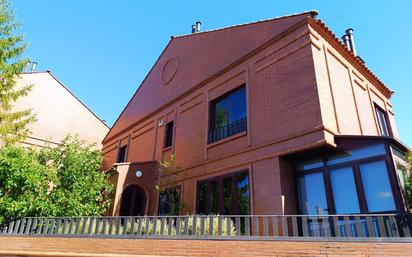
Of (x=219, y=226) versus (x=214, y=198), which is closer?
(x=219, y=226)

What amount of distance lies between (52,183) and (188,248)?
22.4 feet

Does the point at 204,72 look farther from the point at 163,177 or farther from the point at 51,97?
the point at 51,97

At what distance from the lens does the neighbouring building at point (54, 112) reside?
68.8 ft

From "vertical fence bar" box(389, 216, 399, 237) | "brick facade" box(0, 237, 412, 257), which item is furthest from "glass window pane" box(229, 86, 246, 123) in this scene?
"vertical fence bar" box(389, 216, 399, 237)

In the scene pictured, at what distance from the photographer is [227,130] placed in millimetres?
11672

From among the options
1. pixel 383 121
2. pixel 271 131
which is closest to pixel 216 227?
pixel 271 131

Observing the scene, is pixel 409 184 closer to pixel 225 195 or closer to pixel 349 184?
pixel 349 184

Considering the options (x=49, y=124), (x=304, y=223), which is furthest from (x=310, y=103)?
(x=49, y=124)

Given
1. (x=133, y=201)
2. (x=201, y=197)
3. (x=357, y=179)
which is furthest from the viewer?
(x=133, y=201)

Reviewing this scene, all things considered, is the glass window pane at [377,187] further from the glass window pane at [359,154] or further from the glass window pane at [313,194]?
the glass window pane at [313,194]

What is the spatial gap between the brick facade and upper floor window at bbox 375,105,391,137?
9.07 meters

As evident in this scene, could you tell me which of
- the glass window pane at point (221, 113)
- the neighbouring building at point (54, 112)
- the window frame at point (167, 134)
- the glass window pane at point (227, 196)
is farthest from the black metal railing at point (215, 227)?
the neighbouring building at point (54, 112)

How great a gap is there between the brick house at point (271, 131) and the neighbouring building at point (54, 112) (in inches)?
380

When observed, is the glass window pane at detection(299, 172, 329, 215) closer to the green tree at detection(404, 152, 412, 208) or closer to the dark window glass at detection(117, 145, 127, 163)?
the green tree at detection(404, 152, 412, 208)
